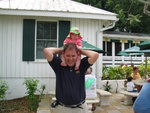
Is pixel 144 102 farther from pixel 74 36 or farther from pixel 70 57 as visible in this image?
pixel 74 36

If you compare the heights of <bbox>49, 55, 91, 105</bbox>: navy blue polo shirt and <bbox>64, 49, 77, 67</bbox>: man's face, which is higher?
<bbox>64, 49, 77, 67</bbox>: man's face

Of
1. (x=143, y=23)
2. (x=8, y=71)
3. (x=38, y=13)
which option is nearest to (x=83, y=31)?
(x=38, y=13)

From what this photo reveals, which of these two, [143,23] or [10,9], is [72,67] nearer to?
[10,9]

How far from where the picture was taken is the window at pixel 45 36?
8633 mm

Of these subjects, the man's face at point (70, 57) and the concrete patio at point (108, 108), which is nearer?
the man's face at point (70, 57)

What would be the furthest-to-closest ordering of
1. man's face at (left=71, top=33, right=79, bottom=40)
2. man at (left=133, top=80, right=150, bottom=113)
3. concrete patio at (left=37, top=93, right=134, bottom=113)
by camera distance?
concrete patio at (left=37, top=93, right=134, bottom=113) → man's face at (left=71, top=33, right=79, bottom=40) → man at (left=133, top=80, right=150, bottom=113)

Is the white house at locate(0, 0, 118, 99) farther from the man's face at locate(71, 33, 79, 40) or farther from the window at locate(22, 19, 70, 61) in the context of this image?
the man's face at locate(71, 33, 79, 40)

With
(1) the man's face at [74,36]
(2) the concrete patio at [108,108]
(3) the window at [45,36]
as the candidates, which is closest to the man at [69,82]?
(1) the man's face at [74,36]

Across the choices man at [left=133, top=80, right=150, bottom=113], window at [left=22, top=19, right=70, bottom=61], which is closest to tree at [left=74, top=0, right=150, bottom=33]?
window at [left=22, top=19, right=70, bottom=61]

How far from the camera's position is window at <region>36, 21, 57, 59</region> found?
863 centimetres

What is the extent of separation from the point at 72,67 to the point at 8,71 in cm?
617

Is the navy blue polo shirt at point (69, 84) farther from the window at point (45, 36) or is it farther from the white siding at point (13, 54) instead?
the window at point (45, 36)

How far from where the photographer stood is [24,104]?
24.2 ft

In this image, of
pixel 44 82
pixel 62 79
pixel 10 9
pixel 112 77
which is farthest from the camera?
pixel 112 77
